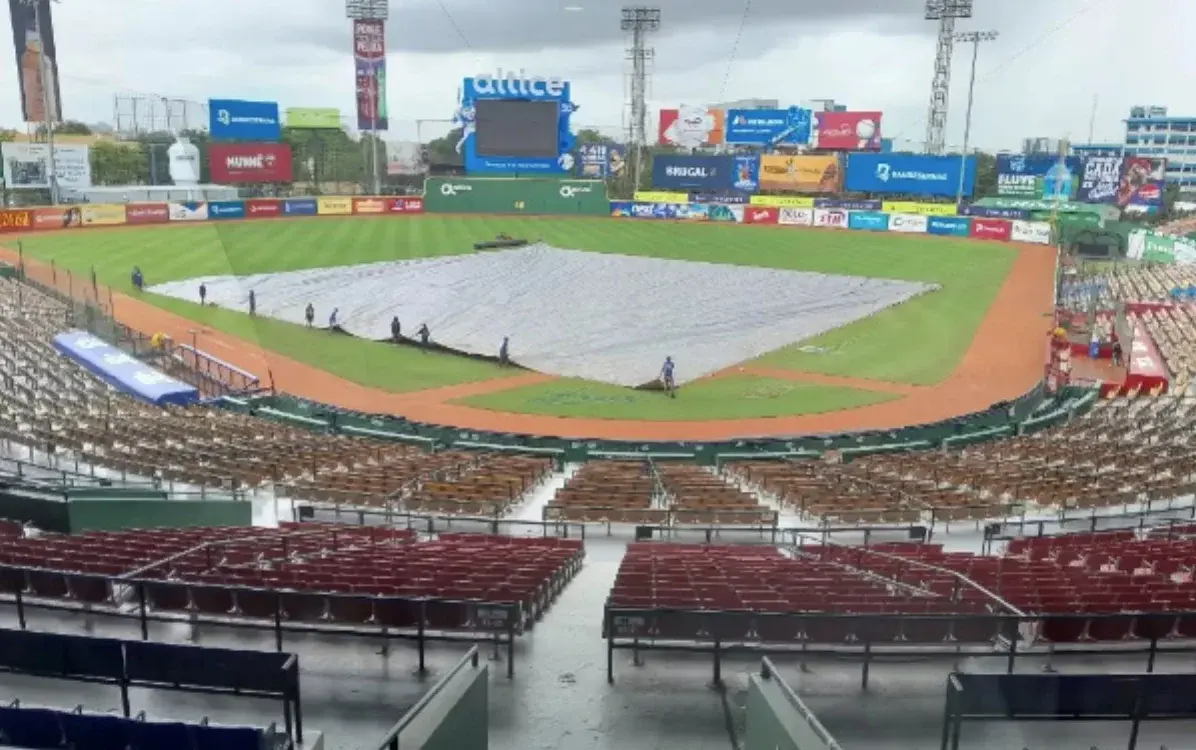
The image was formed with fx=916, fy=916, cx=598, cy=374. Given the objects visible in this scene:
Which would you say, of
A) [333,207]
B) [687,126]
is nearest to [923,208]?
[687,126]

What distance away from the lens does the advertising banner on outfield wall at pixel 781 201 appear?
269 feet

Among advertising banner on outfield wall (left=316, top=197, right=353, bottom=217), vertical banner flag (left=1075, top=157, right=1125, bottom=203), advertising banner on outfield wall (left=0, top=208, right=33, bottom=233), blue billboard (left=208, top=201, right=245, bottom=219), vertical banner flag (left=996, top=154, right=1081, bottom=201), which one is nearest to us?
advertising banner on outfield wall (left=0, top=208, right=33, bottom=233)

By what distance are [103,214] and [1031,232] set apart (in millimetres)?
70105

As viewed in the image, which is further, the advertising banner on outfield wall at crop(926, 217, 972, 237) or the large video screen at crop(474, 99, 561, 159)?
the large video screen at crop(474, 99, 561, 159)

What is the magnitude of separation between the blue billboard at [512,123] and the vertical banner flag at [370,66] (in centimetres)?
1286

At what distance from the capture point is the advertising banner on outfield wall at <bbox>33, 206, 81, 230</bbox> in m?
63.0

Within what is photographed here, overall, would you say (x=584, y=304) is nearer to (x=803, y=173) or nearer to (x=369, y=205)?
(x=369, y=205)

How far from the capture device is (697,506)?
14.9m

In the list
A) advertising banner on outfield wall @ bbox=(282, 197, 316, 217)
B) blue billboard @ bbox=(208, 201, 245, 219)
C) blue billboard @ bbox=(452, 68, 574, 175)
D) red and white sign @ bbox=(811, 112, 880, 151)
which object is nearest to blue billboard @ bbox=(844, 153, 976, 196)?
red and white sign @ bbox=(811, 112, 880, 151)

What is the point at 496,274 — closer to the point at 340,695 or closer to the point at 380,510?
the point at 380,510

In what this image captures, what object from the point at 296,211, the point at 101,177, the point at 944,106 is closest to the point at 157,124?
the point at 101,177

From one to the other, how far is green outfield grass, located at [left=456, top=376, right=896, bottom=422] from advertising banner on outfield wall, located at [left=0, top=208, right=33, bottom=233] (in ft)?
164

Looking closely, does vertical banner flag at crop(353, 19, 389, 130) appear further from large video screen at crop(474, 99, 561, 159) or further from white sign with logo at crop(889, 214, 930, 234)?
white sign with logo at crop(889, 214, 930, 234)

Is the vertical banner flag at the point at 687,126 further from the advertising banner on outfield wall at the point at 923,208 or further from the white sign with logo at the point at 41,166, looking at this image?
the white sign with logo at the point at 41,166
